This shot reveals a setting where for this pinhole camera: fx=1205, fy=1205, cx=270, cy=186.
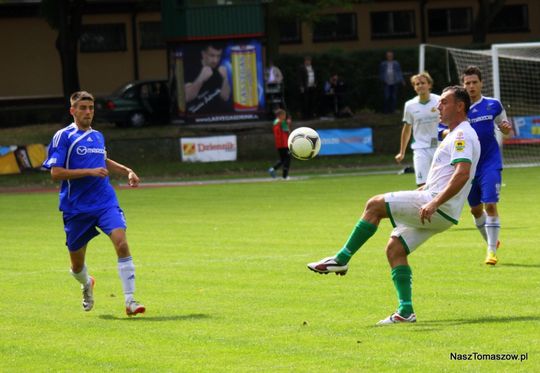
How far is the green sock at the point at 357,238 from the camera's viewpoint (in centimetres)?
1009

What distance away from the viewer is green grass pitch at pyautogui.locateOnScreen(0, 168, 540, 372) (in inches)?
344

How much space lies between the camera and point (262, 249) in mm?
16375

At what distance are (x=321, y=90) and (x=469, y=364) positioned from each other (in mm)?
36499

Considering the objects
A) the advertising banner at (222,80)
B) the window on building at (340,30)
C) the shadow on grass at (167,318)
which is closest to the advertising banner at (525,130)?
the advertising banner at (222,80)

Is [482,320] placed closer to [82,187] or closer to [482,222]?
[82,187]

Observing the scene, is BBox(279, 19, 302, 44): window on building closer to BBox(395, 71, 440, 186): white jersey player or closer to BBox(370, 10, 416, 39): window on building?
BBox(370, 10, 416, 39): window on building

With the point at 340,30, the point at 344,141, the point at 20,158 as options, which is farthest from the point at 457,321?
the point at 340,30

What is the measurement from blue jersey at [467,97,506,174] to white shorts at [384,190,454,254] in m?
4.49

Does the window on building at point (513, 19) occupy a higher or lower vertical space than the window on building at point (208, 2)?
lower

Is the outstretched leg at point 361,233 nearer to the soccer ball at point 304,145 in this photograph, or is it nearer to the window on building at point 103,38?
the soccer ball at point 304,145

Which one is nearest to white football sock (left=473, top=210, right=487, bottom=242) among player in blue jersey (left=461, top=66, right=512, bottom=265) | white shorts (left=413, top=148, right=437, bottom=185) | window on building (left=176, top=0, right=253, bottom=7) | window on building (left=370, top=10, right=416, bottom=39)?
player in blue jersey (left=461, top=66, right=512, bottom=265)

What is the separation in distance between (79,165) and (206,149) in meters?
26.3

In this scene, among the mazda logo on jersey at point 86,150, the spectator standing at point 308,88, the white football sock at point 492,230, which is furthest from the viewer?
the spectator standing at point 308,88

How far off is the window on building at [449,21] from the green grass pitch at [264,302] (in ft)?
124
